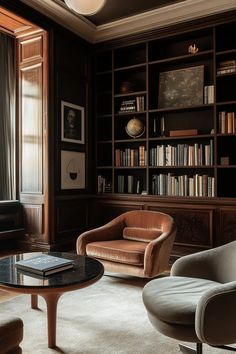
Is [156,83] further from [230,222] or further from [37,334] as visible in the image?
[37,334]

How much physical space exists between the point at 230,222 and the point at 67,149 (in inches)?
88.4

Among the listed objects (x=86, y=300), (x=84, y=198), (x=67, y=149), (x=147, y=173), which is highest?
(x=67, y=149)

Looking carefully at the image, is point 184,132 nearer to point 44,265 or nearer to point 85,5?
point 85,5

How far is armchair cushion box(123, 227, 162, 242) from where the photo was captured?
11.0 ft

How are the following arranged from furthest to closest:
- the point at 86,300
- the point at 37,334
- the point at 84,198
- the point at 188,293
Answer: the point at 84,198 < the point at 86,300 < the point at 37,334 < the point at 188,293

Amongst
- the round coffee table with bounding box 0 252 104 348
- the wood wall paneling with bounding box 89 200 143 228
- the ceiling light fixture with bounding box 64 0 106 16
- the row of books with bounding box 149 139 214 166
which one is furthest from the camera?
the wood wall paneling with bounding box 89 200 143 228

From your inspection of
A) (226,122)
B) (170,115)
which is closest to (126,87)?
(170,115)

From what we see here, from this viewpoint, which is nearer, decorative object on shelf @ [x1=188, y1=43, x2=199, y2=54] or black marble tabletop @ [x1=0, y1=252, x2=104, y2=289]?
Answer: black marble tabletop @ [x1=0, y1=252, x2=104, y2=289]

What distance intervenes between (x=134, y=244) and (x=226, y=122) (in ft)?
5.95

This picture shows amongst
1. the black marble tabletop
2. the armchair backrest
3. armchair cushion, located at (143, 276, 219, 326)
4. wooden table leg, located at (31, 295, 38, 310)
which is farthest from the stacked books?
armchair cushion, located at (143, 276, 219, 326)

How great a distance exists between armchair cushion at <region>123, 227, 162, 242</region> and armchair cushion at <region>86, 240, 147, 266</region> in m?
0.08

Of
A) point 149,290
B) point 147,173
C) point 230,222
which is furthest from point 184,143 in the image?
point 149,290

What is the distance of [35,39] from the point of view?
4223mm

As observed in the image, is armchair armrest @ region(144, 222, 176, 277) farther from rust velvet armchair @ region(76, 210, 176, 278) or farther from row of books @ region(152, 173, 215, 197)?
row of books @ region(152, 173, 215, 197)
